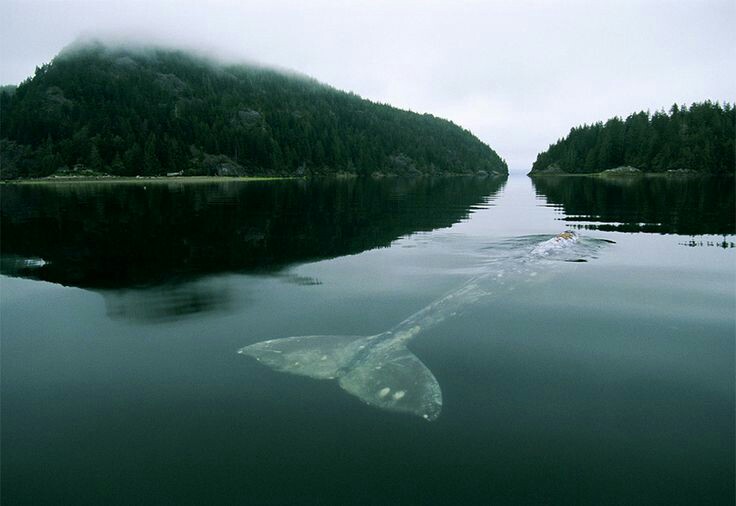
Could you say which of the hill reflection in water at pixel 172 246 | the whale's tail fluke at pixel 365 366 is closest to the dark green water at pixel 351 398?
the hill reflection in water at pixel 172 246

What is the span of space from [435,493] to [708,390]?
628 cm

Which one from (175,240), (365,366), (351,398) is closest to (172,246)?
(175,240)

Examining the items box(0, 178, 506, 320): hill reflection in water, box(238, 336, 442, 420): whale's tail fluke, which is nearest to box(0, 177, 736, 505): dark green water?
box(0, 178, 506, 320): hill reflection in water

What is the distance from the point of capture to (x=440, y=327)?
12469 mm

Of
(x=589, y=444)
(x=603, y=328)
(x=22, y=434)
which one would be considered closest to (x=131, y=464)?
(x=22, y=434)

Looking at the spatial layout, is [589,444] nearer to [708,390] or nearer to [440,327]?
[708,390]

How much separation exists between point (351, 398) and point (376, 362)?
1574 mm

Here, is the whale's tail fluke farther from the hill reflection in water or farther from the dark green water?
the hill reflection in water

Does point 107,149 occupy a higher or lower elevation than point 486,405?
higher

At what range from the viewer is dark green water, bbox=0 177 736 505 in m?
6.34

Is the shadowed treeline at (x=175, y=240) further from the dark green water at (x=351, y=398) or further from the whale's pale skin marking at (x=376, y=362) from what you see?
the whale's pale skin marking at (x=376, y=362)

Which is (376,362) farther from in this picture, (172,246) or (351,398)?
(172,246)

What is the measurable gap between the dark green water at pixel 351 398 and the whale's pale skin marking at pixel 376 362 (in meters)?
0.33

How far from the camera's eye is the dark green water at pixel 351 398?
6.34 metres
